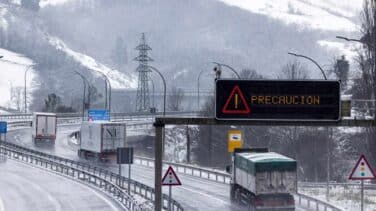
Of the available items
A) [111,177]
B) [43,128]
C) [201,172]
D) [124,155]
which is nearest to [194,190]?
[111,177]

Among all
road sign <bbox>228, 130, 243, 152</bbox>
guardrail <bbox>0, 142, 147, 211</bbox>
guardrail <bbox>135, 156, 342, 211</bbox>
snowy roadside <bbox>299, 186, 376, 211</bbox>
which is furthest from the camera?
road sign <bbox>228, 130, 243, 152</bbox>

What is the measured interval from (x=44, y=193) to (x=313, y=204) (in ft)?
57.5

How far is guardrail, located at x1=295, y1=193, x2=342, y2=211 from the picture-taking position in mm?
38062

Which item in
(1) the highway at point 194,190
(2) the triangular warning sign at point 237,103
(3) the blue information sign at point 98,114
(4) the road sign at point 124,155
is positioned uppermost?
(2) the triangular warning sign at point 237,103

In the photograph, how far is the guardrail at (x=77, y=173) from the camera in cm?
4250

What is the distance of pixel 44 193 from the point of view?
1880 inches

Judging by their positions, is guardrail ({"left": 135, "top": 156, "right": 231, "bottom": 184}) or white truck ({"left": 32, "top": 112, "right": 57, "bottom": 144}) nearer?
guardrail ({"left": 135, "top": 156, "right": 231, "bottom": 184})

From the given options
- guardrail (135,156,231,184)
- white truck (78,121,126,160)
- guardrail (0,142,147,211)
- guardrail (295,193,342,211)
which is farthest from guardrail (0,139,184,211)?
guardrail (135,156,231,184)

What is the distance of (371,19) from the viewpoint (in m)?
56.7

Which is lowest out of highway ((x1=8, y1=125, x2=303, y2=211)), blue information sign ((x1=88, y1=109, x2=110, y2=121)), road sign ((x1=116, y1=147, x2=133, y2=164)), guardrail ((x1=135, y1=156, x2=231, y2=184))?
highway ((x1=8, y1=125, x2=303, y2=211))

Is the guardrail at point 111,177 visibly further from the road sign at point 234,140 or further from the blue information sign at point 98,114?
the blue information sign at point 98,114

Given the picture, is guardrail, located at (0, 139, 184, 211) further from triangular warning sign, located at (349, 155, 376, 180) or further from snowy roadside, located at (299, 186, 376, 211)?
triangular warning sign, located at (349, 155, 376, 180)

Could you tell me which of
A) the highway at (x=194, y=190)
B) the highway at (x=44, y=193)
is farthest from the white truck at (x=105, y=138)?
the highway at (x=44, y=193)

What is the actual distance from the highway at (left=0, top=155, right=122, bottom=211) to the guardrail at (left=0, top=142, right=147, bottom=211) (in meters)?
0.72
